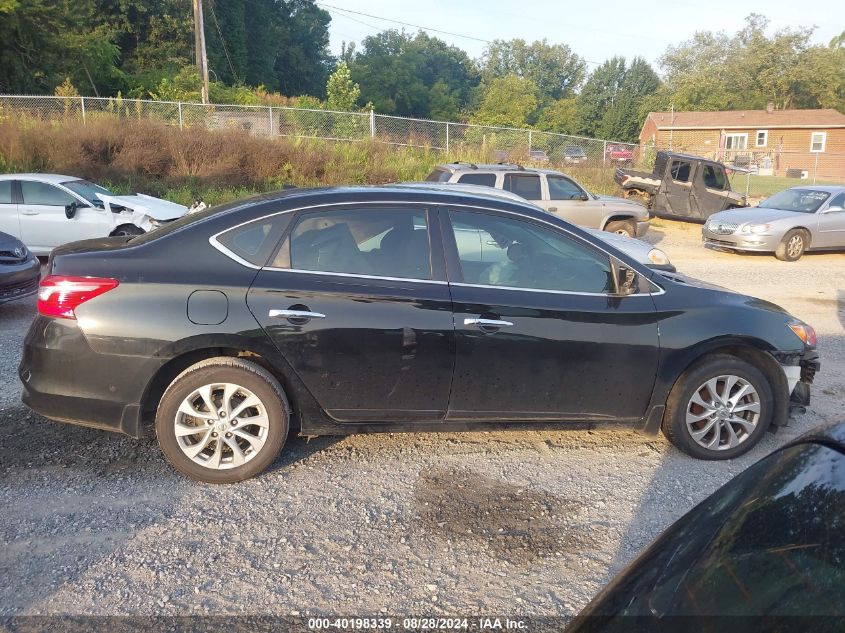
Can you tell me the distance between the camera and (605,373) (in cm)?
450

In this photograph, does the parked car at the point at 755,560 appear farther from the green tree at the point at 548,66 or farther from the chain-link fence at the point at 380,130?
the green tree at the point at 548,66

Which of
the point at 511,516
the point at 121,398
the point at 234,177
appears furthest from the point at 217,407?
the point at 234,177

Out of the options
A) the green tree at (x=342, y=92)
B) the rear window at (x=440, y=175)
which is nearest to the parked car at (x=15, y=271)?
the rear window at (x=440, y=175)

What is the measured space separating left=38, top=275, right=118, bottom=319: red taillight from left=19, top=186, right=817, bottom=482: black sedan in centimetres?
1

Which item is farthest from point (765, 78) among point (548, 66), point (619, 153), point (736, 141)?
point (619, 153)

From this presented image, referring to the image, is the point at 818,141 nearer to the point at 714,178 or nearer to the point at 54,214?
the point at 714,178

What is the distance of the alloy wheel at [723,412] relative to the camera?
4711mm

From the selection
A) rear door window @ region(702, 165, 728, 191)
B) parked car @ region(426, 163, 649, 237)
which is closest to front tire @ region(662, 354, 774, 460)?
parked car @ region(426, 163, 649, 237)

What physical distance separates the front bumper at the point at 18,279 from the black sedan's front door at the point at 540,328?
613 cm

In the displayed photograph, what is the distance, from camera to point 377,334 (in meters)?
4.24

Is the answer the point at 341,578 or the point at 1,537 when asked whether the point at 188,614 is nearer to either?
the point at 341,578

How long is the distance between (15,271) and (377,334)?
610cm

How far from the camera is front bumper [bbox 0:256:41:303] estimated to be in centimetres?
823

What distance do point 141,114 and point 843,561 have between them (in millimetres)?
22742
